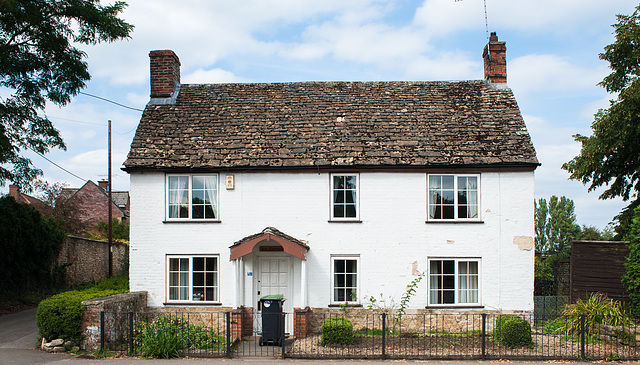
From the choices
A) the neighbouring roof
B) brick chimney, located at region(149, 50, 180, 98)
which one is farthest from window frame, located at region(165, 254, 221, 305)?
the neighbouring roof

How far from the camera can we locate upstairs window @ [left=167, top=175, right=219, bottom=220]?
15953 millimetres

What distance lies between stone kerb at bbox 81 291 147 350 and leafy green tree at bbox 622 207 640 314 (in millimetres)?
13913

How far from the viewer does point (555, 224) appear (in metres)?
67.8

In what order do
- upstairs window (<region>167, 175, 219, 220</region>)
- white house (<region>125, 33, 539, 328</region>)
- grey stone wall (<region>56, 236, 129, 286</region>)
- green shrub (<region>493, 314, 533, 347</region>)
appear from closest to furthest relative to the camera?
green shrub (<region>493, 314, 533, 347</region>), white house (<region>125, 33, 539, 328</region>), upstairs window (<region>167, 175, 219, 220</region>), grey stone wall (<region>56, 236, 129, 286</region>)

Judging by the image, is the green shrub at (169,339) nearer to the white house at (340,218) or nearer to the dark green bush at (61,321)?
the dark green bush at (61,321)

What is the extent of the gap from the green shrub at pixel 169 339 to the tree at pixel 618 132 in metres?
17.3

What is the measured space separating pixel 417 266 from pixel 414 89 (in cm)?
684

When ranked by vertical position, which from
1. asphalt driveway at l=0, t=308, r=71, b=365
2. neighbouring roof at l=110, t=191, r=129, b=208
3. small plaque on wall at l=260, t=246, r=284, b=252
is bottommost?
asphalt driveway at l=0, t=308, r=71, b=365

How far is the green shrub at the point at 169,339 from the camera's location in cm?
1220

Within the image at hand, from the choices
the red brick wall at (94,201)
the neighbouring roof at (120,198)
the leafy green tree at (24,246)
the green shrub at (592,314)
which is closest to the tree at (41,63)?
the leafy green tree at (24,246)

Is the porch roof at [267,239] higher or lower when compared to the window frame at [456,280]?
higher

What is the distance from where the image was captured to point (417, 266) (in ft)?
50.5

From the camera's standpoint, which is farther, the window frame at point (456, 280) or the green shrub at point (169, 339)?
the window frame at point (456, 280)

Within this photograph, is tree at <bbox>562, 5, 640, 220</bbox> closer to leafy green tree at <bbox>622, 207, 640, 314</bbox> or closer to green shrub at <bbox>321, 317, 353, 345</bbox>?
leafy green tree at <bbox>622, 207, 640, 314</bbox>
